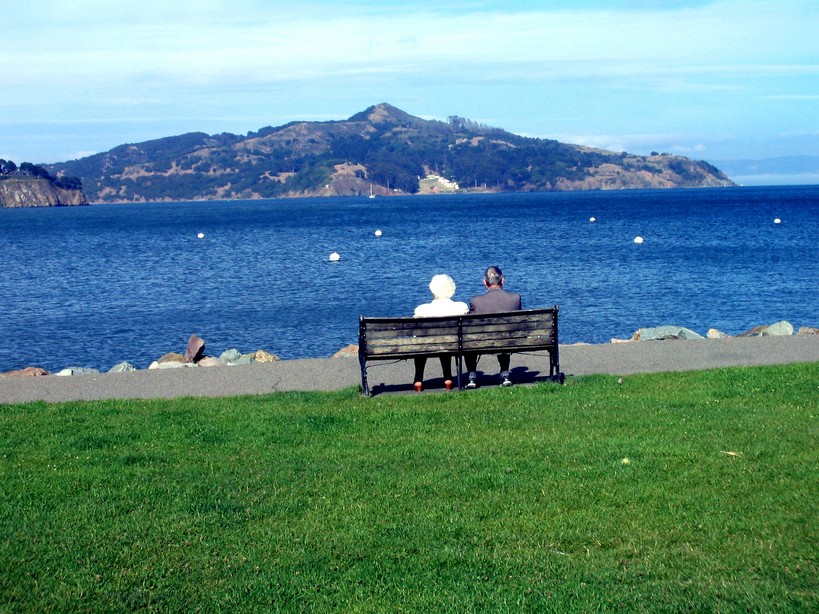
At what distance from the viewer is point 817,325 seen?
1012 inches

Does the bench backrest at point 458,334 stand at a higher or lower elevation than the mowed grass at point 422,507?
higher

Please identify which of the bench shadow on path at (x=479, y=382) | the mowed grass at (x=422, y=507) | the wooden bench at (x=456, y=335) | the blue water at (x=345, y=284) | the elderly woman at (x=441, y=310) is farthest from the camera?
the blue water at (x=345, y=284)

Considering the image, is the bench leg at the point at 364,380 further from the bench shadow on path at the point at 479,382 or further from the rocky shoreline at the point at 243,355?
the rocky shoreline at the point at 243,355

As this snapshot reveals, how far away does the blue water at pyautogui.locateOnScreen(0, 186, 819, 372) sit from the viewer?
25828 millimetres

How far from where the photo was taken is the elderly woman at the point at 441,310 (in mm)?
10820

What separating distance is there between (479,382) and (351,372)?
1.77m

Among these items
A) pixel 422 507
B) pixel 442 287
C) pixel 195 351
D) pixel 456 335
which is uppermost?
pixel 442 287

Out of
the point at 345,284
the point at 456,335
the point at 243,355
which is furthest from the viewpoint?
the point at 345,284

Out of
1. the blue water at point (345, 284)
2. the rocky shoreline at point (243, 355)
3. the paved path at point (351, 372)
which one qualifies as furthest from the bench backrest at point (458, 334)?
the blue water at point (345, 284)

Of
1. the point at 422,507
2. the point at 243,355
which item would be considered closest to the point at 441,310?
the point at 422,507

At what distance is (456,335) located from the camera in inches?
412

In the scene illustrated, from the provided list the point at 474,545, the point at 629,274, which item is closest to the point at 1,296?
the point at 629,274

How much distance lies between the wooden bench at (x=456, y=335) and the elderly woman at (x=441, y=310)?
0.29 m

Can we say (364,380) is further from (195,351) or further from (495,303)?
(195,351)
